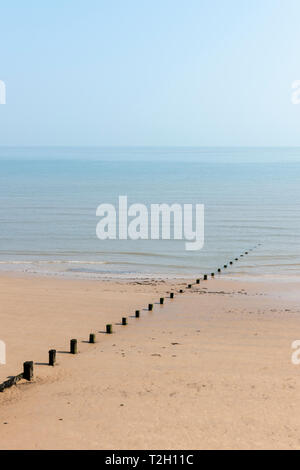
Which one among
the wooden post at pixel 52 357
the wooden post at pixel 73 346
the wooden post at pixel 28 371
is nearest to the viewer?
the wooden post at pixel 28 371

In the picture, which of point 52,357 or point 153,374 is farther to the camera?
point 52,357

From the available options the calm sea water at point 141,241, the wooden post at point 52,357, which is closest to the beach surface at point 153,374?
the wooden post at point 52,357

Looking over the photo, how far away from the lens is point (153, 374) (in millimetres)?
15969

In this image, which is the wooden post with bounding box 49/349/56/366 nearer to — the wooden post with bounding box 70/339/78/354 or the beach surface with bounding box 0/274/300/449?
the beach surface with bounding box 0/274/300/449

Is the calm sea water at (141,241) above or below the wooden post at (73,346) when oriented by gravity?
above

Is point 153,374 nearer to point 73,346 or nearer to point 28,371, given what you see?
point 73,346

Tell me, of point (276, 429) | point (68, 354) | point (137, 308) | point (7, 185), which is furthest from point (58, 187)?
point (276, 429)

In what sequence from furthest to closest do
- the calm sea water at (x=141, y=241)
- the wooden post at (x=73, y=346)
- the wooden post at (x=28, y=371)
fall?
the calm sea water at (x=141, y=241), the wooden post at (x=73, y=346), the wooden post at (x=28, y=371)

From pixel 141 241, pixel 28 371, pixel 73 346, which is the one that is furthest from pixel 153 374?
pixel 141 241

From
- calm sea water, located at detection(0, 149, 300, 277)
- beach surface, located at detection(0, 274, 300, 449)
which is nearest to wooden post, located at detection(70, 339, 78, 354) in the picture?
beach surface, located at detection(0, 274, 300, 449)

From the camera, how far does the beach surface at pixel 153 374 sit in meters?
12.1

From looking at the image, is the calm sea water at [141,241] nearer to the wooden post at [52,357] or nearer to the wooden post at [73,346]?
the wooden post at [73,346]

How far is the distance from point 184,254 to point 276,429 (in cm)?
3109
